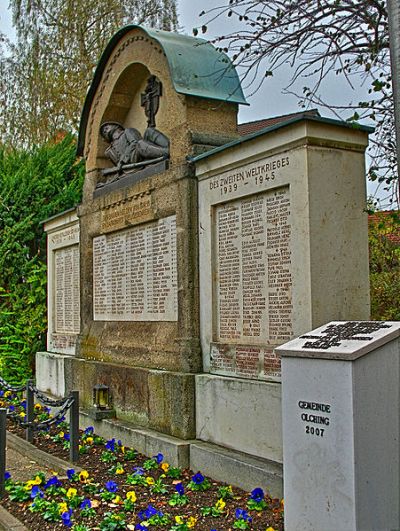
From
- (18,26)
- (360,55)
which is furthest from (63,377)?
(18,26)

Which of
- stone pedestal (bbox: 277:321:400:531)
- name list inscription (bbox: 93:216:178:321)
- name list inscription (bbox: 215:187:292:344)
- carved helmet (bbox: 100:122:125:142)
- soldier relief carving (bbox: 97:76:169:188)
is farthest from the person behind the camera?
carved helmet (bbox: 100:122:125:142)

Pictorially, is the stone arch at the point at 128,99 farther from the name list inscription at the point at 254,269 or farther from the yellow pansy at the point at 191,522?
the yellow pansy at the point at 191,522

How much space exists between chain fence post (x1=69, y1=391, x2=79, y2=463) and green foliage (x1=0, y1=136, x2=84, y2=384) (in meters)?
5.70

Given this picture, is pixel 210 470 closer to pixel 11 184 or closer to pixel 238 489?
pixel 238 489

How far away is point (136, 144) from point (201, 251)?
7.36 ft

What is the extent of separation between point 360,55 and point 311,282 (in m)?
2.15

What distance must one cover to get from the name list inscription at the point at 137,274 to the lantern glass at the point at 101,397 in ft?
3.01

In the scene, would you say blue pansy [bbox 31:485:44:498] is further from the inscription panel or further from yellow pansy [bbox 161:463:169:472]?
the inscription panel

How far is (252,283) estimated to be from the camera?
21.0ft

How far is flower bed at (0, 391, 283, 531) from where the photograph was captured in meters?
5.17

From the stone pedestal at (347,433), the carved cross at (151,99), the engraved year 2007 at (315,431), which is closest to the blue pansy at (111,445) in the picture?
the stone pedestal at (347,433)

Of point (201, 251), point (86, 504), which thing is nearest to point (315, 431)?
point (86, 504)

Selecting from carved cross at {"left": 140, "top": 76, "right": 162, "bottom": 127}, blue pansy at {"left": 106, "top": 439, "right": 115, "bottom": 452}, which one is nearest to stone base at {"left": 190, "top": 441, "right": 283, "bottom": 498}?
blue pansy at {"left": 106, "top": 439, "right": 115, "bottom": 452}

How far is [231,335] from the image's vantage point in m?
6.73
